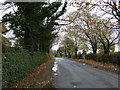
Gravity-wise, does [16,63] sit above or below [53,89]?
above

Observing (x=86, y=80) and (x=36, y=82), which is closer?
(x=36, y=82)

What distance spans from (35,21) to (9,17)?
8.89ft

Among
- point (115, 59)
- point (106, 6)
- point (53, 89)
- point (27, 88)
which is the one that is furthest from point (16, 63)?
point (115, 59)

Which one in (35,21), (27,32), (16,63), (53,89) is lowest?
(53,89)

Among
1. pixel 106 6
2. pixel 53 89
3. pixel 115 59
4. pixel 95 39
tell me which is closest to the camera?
pixel 53 89

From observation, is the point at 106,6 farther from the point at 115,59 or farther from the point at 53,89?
the point at 53,89

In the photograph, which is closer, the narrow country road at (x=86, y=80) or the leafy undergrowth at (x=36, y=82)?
the leafy undergrowth at (x=36, y=82)

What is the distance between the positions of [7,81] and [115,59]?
1399 cm

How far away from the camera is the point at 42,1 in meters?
14.4

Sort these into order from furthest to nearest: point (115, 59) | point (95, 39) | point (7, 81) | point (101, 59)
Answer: point (95, 39)
point (101, 59)
point (115, 59)
point (7, 81)

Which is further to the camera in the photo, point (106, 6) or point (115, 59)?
point (115, 59)

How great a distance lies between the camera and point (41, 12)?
591 inches

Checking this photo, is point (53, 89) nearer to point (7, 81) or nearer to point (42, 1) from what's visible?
point (7, 81)

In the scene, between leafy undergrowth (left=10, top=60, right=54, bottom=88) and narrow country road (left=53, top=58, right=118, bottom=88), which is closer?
leafy undergrowth (left=10, top=60, right=54, bottom=88)
